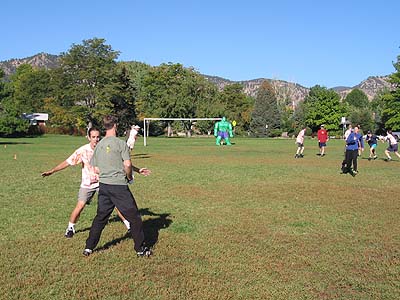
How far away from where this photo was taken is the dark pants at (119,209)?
254 inches

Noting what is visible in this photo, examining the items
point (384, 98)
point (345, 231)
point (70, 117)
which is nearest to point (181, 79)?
point (70, 117)

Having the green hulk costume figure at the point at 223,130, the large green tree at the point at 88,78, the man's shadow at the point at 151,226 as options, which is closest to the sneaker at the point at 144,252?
the man's shadow at the point at 151,226

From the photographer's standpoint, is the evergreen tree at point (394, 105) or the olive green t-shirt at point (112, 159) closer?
the olive green t-shirt at point (112, 159)

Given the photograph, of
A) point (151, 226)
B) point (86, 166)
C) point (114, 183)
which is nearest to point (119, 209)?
point (114, 183)

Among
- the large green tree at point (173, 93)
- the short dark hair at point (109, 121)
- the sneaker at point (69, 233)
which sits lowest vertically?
the sneaker at point (69, 233)

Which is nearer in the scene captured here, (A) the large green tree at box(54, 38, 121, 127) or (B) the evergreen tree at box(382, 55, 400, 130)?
(B) the evergreen tree at box(382, 55, 400, 130)

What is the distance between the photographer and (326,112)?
93.6m

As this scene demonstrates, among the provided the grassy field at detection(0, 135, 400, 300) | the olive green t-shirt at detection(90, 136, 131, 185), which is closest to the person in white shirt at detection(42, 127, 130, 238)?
the grassy field at detection(0, 135, 400, 300)

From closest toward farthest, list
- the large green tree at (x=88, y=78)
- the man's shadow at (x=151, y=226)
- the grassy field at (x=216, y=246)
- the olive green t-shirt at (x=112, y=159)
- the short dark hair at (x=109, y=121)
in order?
the grassy field at (x=216, y=246) → the olive green t-shirt at (x=112, y=159) → the short dark hair at (x=109, y=121) → the man's shadow at (x=151, y=226) → the large green tree at (x=88, y=78)

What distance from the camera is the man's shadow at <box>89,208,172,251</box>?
7219 mm

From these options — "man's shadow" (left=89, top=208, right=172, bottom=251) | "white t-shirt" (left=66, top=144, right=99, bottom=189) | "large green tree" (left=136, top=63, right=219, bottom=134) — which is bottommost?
"man's shadow" (left=89, top=208, right=172, bottom=251)

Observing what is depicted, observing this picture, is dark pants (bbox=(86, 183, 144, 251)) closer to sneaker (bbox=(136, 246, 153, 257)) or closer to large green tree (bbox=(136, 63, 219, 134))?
sneaker (bbox=(136, 246, 153, 257))

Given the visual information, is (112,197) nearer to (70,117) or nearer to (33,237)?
(33,237)

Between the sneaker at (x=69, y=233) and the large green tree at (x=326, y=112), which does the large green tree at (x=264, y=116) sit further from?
the sneaker at (x=69, y=233)
